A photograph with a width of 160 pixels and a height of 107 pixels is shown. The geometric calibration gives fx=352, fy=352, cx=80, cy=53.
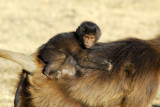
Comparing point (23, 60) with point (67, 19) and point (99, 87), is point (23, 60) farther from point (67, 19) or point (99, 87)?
point (67, 19)

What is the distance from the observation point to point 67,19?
9.78 m

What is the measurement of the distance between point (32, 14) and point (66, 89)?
21.3 ft

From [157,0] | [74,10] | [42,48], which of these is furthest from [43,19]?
[42,48]

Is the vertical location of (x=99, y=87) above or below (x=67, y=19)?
above

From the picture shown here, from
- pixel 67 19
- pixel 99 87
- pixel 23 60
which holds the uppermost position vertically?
pixel 23 60

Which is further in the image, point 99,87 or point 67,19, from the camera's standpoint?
point 67,19

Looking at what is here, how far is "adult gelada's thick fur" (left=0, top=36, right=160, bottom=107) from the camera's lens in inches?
143

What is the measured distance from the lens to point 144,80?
372 cm

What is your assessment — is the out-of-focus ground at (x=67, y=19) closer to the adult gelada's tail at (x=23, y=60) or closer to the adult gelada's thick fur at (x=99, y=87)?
the adult gelada's tail at (x=23, y=60)

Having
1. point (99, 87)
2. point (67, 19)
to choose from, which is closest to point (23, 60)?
point (99, 87)

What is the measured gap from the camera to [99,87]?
12.1 feet

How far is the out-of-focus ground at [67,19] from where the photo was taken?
27.2ft

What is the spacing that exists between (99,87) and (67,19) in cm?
624

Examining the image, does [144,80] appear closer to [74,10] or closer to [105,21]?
[105,21]
